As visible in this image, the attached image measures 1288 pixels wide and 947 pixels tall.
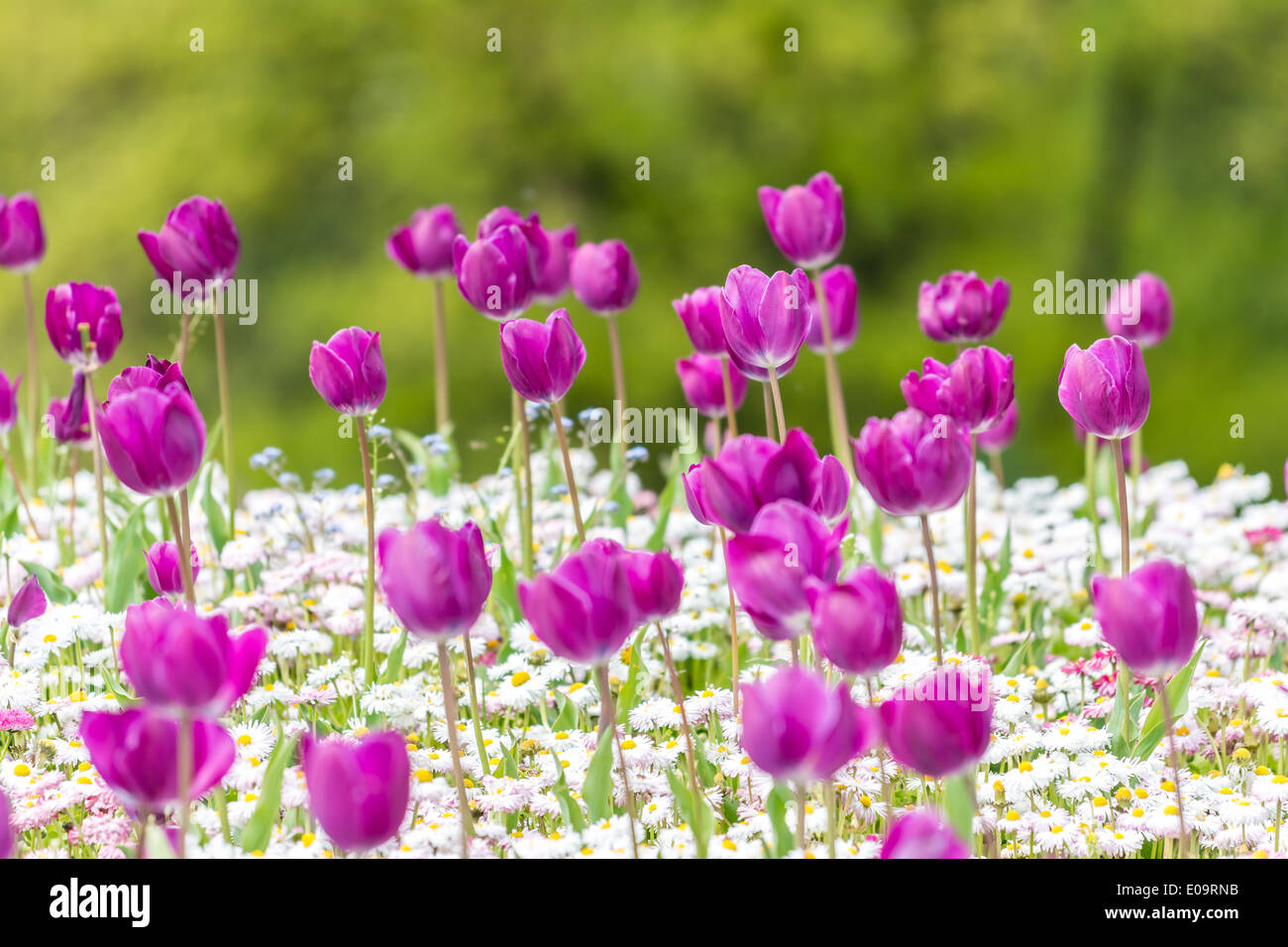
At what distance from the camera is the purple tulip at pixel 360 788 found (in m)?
1.00

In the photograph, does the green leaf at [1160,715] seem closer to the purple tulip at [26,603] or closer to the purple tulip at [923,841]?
the purple tulip at [923,841]

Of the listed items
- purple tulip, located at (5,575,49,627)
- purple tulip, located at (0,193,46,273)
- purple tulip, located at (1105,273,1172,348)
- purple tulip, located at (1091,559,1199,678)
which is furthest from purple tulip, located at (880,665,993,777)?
purple tulip, located at (0,193,46,273)

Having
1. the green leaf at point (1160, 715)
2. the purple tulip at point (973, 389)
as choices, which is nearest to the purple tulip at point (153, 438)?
the purple tulip at point (973, 389)

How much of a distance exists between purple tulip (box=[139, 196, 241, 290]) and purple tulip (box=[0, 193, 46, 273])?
0.62 metres

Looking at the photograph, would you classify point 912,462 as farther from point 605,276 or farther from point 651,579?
point 605,276

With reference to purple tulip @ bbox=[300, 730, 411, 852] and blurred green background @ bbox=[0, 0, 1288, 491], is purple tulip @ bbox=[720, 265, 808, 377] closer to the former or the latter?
purple tulip @ bbox=[300, 730, 411, 852]

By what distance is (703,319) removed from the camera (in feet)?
6.37

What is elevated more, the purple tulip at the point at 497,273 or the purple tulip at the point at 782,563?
the purple tulip at the point at 497,273

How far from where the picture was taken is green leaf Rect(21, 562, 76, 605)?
2139 mm

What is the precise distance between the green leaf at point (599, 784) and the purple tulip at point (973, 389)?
596 millimetres

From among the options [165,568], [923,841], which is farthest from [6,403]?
[923,841]

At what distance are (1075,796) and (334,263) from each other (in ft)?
25.2

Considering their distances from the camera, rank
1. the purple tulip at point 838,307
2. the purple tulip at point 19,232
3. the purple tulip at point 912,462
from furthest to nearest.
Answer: the purple tulip at point 19,232 < the purple tulip at point 838,307 < the purple tulip at point 912,462

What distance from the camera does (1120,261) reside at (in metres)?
8.05
